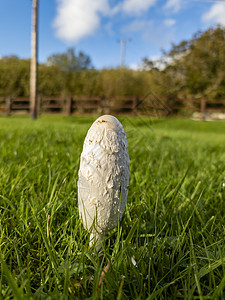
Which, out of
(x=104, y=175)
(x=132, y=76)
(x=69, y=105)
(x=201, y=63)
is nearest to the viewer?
(x=104, y=175)

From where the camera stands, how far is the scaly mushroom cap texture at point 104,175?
25.6 inches

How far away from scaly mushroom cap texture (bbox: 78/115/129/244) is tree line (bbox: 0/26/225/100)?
36.6ft

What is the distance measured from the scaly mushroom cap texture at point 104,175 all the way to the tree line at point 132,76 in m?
11.2

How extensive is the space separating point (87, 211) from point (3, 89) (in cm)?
2338

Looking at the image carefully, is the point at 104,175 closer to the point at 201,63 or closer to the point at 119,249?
the point at 119,249

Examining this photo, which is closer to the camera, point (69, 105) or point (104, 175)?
point (104, 175)

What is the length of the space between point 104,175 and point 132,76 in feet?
64.8

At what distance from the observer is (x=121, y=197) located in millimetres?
678

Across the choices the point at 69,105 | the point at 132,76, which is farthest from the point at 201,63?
the point at 69,105

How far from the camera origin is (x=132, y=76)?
19500mm

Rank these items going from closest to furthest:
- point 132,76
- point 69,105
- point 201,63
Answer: point 69,105
point 201,63
point 132,76

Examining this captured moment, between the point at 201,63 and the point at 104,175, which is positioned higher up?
the point at 201,63

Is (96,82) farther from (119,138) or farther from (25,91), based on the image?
(119,138)

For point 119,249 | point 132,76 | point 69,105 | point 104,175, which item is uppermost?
point 132,76
